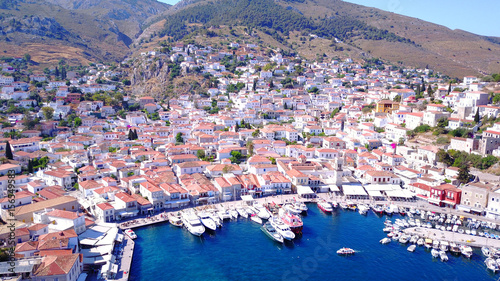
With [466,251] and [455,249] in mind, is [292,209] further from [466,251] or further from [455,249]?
[466,251]

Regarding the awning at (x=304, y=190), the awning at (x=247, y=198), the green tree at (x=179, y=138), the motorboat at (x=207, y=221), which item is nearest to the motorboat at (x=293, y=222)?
the awning at (x=247, y=198)

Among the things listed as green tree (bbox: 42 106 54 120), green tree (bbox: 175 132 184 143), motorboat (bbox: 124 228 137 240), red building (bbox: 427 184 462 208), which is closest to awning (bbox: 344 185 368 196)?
red building (bbox: 427 184 462 208)

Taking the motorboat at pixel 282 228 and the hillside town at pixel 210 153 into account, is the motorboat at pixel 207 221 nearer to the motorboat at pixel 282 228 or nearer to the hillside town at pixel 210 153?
the hillside town at pixel 210 153

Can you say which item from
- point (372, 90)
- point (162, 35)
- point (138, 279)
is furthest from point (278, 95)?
point (162, 35)

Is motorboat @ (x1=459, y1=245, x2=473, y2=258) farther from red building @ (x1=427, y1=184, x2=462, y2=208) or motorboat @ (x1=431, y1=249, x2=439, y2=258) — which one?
red building @ (x1=427, y1=184, x2=462, y2=208)

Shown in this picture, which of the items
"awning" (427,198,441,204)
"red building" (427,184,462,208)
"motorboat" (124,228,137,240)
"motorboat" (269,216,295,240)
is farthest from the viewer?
"awning" (427,198,441,204)
